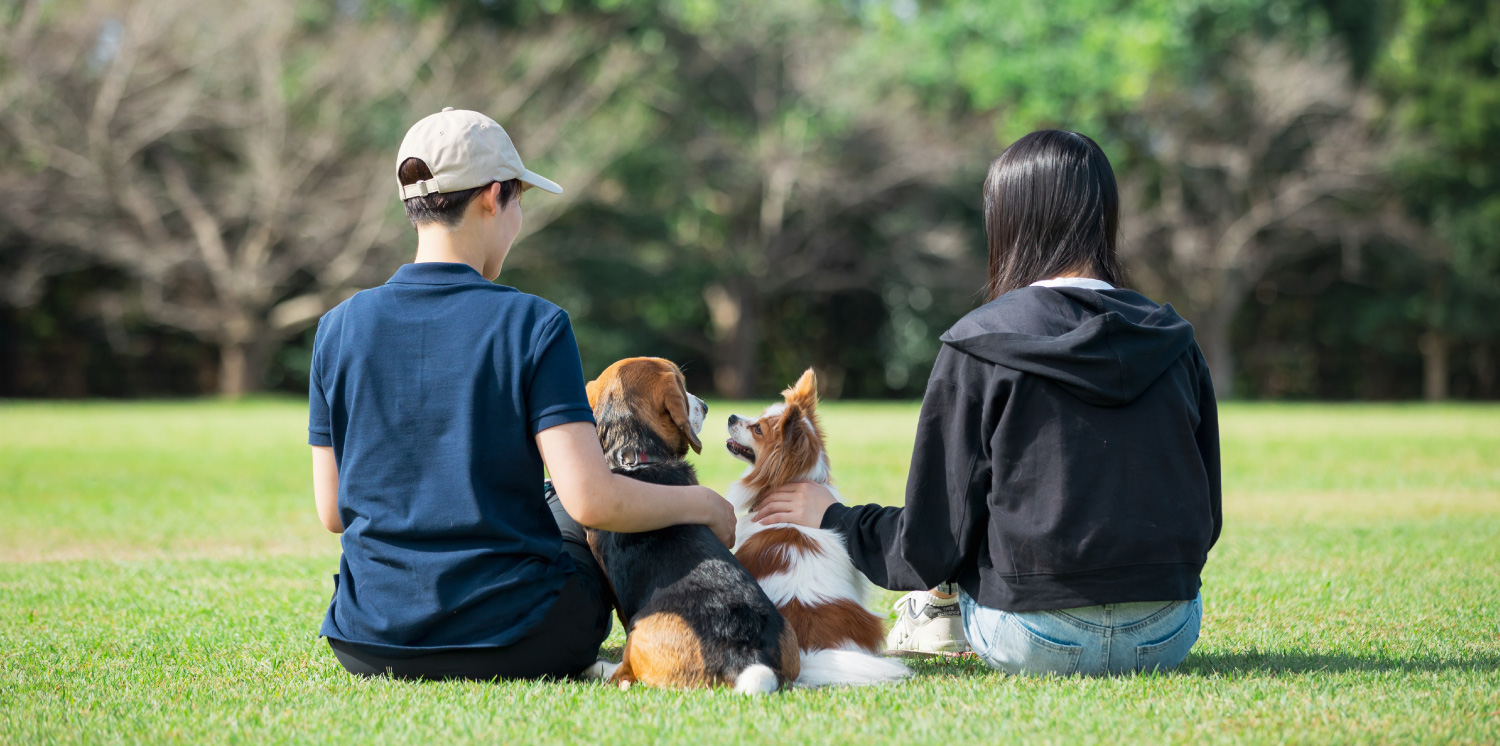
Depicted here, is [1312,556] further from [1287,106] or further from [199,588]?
[1287,106]

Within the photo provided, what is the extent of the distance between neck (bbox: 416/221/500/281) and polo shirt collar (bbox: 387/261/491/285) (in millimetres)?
35

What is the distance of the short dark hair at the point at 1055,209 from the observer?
3.30 m

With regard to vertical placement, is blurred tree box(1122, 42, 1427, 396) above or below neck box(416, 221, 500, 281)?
above

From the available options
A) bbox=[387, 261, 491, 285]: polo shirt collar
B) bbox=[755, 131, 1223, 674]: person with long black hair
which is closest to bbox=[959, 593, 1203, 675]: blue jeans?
bbox=[755, 131, 1223, 674]: person with long black hair

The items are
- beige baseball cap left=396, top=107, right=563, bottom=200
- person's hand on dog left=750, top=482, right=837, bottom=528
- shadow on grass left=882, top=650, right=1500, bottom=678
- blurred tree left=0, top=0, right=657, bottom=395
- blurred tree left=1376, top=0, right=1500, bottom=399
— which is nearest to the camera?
beige baseball cap left=396, top=107, right=563, bottom=200

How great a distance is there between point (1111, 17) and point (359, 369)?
29087 mm

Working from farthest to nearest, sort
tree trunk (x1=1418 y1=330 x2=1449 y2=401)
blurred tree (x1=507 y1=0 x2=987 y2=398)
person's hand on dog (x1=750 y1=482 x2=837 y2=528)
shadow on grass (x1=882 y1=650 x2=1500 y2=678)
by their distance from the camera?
1. tree trunk (x1=1418 y1=330 x2=1449 y2=401)
2. blurred tree (x1=507 y1=0 x2=987 y2=398)
3. person's hand on dog (x1=750 y1=482 x2=837 y2=528)
4. shadow on grass (x1=882 y1=650 x2=1500 y2=678)

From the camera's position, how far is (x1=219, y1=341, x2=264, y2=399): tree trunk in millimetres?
27375

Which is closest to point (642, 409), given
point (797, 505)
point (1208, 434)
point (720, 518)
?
point (720, 518)

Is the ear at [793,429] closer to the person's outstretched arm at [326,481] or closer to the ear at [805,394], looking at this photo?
the ear at [805,394]

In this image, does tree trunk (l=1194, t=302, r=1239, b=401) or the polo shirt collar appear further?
tree trunk (l=1194, t=302, r=1239, b=401)

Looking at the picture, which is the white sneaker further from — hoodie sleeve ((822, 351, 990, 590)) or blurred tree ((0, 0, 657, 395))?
blurred tree ((0, 0, 657, 395))

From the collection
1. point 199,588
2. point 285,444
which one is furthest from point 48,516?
point 285,444

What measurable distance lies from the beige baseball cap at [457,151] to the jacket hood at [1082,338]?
126cm
